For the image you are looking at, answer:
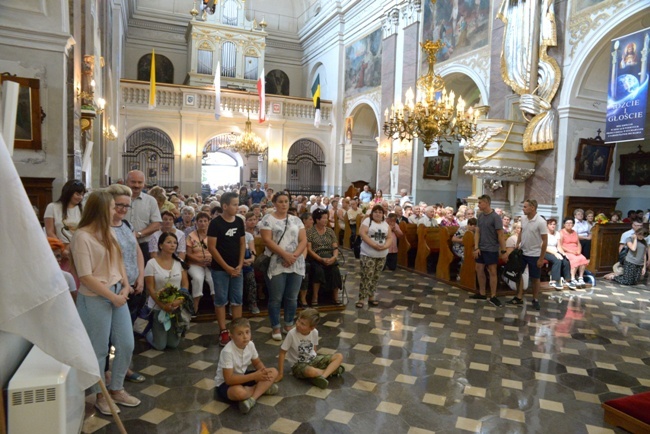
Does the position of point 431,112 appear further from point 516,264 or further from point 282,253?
point 282,253

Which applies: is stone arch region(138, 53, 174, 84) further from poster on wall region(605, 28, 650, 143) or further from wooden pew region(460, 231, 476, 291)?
poster on wall region(605, 28, 650, 143)

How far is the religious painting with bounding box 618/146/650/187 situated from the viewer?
1302 centimetres

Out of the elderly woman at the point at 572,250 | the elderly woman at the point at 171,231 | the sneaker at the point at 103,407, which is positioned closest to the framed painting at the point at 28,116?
the elderly woman at the point at 171,231

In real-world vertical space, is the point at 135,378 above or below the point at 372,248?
below

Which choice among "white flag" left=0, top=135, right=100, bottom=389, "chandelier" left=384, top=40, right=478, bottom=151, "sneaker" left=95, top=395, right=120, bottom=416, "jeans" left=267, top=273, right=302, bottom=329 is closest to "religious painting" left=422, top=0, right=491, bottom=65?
"chandelier" left=384, top=40, right=478, bottom=151

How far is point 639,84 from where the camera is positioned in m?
7.64

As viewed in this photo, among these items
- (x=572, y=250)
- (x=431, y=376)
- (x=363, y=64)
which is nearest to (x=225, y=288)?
(x=431, y=376)

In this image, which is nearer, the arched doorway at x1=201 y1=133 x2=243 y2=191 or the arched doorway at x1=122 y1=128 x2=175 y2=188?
the arched doorway at x1=122 y1=128 x2=175 y2=188

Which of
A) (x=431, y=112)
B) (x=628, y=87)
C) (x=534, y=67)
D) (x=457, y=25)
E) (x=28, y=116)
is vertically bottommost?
Answer: (x=28, y=116)

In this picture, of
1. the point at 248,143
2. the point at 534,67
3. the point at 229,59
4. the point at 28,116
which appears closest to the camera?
the point at 28,116

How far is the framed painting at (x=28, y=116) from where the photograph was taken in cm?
519

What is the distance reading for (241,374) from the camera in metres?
3.23

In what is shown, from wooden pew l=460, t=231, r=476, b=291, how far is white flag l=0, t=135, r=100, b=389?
631 centimetres

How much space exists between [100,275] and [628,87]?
9.02 m
